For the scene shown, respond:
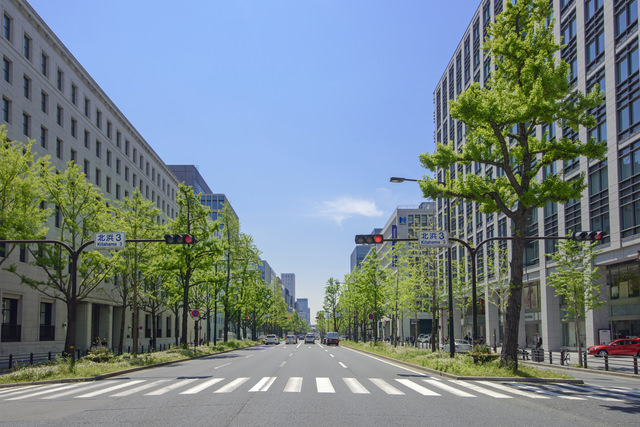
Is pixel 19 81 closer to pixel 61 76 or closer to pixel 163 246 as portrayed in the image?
pixel 61 76

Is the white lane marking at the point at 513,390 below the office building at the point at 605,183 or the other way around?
below

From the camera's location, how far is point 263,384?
17.1m

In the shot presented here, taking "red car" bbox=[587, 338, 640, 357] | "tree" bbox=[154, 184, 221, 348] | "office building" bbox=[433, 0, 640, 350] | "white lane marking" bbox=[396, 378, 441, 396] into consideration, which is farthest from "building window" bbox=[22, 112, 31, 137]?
"red car" bbox=[587, 338, 640, 357]

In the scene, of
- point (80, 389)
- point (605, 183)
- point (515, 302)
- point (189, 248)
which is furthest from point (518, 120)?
point (189, 248)

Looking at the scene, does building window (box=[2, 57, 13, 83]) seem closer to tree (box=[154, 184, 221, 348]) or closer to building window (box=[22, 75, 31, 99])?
building window (box=[22, 75, 31, 99])

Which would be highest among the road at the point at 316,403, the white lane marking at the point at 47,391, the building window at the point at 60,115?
the building window at the point at 60,115

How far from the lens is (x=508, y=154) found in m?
21.6

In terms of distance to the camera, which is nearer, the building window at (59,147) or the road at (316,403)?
the road at (316,403)

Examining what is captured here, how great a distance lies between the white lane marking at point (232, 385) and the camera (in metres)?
15.4

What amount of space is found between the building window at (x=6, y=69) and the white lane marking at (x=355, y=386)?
30178 mm

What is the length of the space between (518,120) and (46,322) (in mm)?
36975

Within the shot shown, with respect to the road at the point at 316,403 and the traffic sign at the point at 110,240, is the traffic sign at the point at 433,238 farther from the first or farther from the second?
the traffic sign at the point at 110,240

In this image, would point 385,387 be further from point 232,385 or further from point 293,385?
point 232,385

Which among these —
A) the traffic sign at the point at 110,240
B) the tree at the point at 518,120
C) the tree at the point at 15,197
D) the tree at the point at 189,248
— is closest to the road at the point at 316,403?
the tree at the point at 518,120
